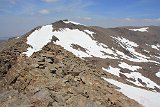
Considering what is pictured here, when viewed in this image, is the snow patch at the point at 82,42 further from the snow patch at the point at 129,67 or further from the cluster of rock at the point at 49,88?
the cluster of rock at the point at 49,88

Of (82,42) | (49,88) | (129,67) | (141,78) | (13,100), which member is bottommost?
(141,78)

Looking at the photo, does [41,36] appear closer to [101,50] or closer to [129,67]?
[101,50]

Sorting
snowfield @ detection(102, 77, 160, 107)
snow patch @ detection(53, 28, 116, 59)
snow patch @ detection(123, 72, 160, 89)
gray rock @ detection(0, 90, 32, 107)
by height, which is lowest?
snow patch @ detection(123, 72, 160, 89)

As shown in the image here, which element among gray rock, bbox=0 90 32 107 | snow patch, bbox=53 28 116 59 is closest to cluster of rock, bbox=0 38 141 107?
gray rock, bbox=0 90 32 107

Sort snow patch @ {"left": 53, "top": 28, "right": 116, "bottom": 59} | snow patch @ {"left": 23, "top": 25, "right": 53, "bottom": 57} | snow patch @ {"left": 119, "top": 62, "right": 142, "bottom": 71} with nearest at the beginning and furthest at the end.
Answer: snow patch @ {"left": 119, "top": 62, "right": 142, "bottom": 71} → snow patch @ {"left": 23, "top": 25, "right": 53, "bottom": 57} → snow patch @ {"left": 53, "top": 28, "right": 116, "bottom": 59}

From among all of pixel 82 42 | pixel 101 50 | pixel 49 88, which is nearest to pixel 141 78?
pixel 101 50

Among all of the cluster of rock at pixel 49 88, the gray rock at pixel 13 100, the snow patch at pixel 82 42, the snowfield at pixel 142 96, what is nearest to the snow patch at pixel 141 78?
the snow patch at pixel 82 42

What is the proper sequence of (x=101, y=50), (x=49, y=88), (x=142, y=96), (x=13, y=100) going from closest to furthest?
1. (x=13, y=100)
2. (x=49, y=88)
3. (x=142, y=96)
4. (x=101, y=50)

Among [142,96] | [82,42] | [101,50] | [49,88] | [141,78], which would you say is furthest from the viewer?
[101,50]

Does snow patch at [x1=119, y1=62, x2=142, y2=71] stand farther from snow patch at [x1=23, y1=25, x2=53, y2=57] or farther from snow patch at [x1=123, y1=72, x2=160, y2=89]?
snow patch at [x1=23, y1=25, x2=53, y2=57]

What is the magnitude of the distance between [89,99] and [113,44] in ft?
345

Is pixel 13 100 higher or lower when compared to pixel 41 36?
higher

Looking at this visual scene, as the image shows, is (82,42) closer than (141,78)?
No

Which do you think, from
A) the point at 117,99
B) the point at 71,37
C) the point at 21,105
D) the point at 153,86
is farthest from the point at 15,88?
the point at 71,37
